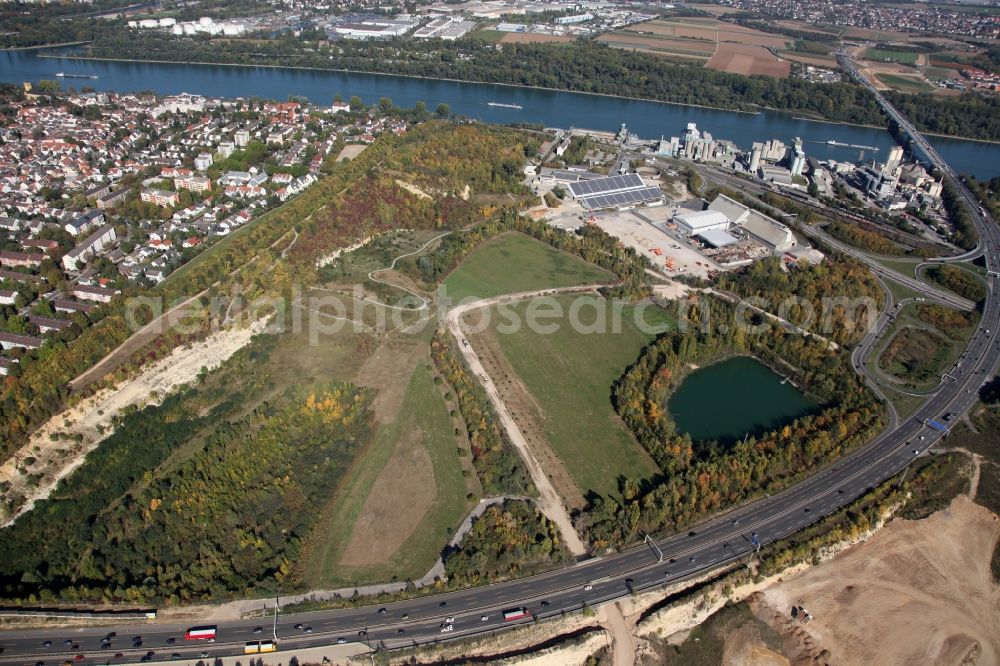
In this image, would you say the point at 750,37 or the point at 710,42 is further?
the point at 750,37

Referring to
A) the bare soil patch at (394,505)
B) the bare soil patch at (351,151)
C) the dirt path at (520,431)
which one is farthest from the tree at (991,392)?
the bare soil patch at (351,151)

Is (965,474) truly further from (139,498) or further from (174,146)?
(174,146)

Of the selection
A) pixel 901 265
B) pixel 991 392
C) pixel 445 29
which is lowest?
pixel 991 392

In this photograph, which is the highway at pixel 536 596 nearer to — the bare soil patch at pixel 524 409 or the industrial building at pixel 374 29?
the bare soil patch at pixel 524 409

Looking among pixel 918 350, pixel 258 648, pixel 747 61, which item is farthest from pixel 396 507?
pixel 747 61

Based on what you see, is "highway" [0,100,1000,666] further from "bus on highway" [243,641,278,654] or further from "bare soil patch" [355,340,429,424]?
"bare soil patch" [355,340,429,424]

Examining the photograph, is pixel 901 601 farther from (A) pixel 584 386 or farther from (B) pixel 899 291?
(B) pixel 899 291

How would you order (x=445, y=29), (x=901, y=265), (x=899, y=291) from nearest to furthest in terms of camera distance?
(x=899, y=291)
(x=901, y=265)
(x=445, y=29)
